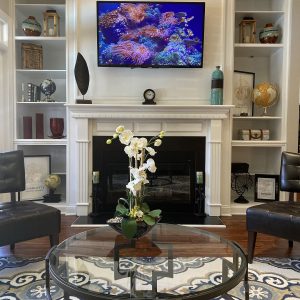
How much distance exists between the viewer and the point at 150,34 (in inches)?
147

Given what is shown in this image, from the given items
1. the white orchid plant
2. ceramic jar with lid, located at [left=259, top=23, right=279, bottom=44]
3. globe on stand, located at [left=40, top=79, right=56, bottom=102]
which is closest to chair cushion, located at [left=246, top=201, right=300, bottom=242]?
the white orchid plant

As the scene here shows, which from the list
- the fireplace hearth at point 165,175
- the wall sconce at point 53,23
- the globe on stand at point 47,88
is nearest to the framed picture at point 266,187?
the fireplace hearth at point 165,175

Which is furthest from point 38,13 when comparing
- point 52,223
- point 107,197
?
point 52,223

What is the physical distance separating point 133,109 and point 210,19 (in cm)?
146

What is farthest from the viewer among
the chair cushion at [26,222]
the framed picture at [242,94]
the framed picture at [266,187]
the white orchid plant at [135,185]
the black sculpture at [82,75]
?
the framed picture at [242,94]

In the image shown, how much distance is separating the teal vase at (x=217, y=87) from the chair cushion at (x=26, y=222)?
2.24 m

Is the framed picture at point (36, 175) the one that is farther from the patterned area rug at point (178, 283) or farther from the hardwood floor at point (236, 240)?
the patterned area rug at point (178, 283)

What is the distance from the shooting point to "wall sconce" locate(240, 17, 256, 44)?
4023 mm

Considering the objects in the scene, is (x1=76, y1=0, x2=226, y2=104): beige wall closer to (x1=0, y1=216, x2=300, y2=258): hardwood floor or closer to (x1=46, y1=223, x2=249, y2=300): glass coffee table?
(x1=0, y1=216, x2=300, y2=258): hardwood floor

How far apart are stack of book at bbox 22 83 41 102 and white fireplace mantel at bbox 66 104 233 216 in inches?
21.3

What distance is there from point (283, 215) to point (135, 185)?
1296 millimetres

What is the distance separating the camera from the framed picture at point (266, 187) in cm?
402

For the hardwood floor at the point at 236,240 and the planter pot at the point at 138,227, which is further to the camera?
the hardwood floor at the point at 236,240

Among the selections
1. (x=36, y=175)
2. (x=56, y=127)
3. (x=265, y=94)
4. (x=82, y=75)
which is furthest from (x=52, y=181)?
(x=265, y=94)
